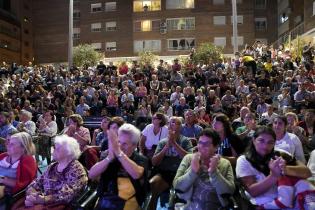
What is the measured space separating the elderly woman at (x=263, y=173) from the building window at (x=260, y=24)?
145ft

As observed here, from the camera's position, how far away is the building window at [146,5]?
4678 cm

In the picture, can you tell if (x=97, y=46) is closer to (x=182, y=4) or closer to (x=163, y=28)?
(x=163, y=28)

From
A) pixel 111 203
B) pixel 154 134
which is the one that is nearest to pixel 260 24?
pixel 154 134

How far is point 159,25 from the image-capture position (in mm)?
46250

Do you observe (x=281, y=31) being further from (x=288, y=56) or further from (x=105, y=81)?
(x=105, y=81)

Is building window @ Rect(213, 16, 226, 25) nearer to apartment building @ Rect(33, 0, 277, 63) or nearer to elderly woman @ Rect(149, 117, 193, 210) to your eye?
apartment building @ Rect(33, 0, 277, 63)

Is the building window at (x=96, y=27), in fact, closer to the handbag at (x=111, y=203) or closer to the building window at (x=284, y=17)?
the building window at (x=284, y=17)

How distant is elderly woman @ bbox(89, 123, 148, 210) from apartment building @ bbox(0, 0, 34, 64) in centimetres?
4398

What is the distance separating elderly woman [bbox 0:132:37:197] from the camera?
4922mm

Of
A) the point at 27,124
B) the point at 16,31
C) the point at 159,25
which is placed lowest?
the point at 27,124

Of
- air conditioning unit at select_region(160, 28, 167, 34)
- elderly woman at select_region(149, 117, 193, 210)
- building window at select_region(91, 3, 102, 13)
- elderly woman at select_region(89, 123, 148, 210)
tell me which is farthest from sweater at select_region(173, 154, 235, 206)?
building window at select_region(91, 3, 102, 13)

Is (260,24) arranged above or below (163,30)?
above

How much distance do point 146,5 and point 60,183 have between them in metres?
44.3

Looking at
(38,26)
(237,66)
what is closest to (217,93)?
(237,66)
